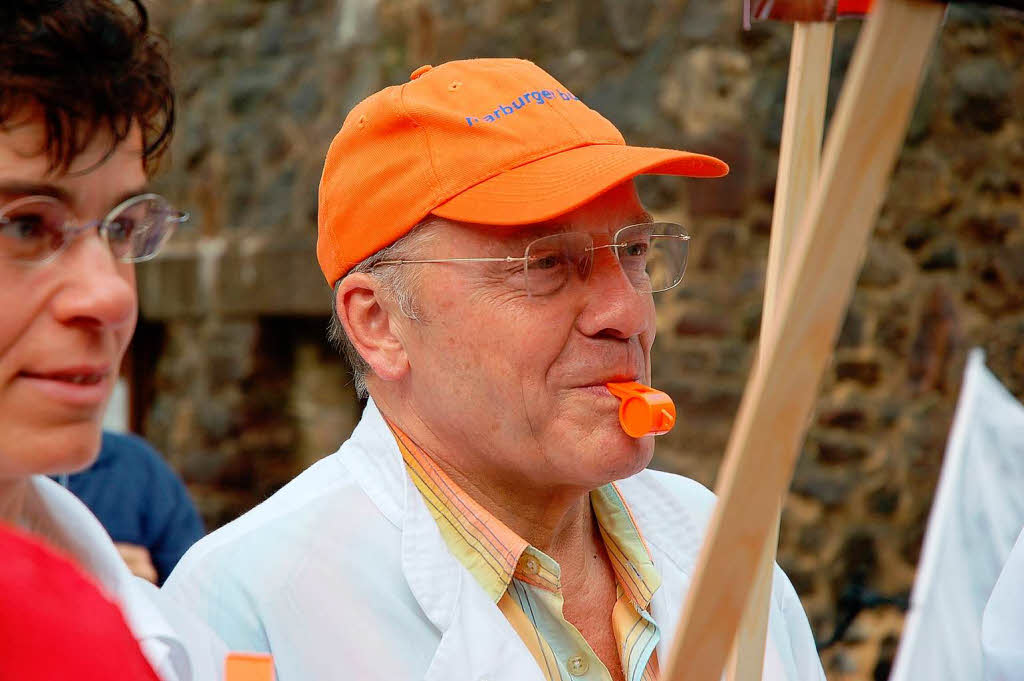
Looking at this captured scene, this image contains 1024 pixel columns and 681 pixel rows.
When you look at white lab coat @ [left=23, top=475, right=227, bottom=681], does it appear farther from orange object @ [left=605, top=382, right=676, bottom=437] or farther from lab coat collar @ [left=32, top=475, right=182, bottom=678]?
orange object @ [left=605, top=382, right=676, bottom=437]

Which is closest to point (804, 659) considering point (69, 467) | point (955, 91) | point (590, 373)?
point (590, 373)

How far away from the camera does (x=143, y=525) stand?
118 inches

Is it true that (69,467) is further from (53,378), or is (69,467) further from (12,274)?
(12,274)

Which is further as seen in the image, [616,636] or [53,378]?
[616,636]

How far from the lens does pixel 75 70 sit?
1.21m

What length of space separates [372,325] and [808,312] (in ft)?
3.17

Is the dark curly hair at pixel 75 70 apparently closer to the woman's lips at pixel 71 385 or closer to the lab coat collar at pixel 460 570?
the woman's lips at pixel 71 385

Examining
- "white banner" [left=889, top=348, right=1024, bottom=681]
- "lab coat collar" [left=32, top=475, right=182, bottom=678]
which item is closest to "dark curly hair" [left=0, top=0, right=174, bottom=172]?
"lab coat collar" [left=32, top=475, right=182, bottom=678]

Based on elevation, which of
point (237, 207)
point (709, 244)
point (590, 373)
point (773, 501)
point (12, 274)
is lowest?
point (237, 207)

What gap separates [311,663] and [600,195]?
73 cm

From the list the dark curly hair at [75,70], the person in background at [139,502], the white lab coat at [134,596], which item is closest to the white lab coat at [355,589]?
the white lab coat at [134,596]

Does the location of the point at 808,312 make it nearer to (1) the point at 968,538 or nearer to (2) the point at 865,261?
(1) the point at 968,538

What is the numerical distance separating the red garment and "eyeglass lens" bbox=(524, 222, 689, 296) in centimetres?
97

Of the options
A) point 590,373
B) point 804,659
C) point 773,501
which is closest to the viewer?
point 773,501
